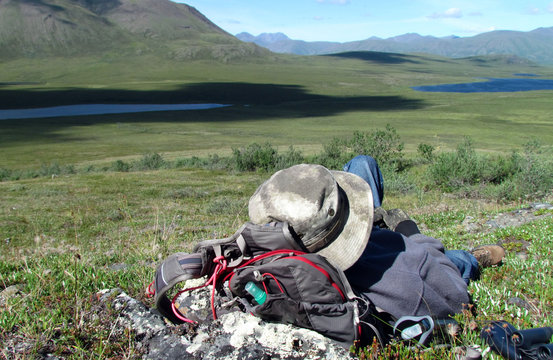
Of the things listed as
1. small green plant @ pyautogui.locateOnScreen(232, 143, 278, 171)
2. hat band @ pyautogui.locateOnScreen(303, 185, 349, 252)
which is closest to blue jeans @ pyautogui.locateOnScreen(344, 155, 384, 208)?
hat band @ pyautogui.locateOnScreen(303, 185, 349, 252)

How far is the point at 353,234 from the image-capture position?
2.96 metres

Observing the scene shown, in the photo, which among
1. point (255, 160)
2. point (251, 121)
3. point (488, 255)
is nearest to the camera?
point (488, 255)

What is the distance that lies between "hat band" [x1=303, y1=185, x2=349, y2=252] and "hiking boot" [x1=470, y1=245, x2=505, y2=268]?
2.10m

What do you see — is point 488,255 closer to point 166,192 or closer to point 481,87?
point 166,192

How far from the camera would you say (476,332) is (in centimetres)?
301

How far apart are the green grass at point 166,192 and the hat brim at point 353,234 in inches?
34.1

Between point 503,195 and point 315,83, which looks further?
point 315,83

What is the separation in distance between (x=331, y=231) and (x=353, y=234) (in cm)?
15

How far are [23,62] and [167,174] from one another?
174 meters

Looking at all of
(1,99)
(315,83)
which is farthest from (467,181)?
(315,83)

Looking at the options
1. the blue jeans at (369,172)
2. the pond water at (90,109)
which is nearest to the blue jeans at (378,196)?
the blue jeans at (369,172)

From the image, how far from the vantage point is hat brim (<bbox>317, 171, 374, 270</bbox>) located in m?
2.92

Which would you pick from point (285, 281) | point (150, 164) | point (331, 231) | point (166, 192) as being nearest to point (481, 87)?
point (150, 164)

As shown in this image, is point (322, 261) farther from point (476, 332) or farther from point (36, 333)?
point (36, 333)
